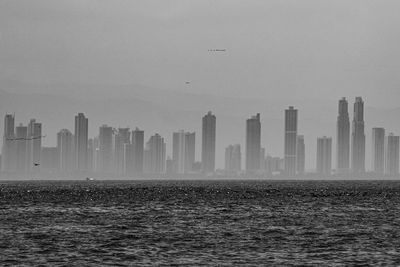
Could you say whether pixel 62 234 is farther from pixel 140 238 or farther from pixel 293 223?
pixel 293 223

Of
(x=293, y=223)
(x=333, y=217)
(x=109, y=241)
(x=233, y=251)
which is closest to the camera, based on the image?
(x=233, y=251)

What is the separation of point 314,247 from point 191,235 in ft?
44.1

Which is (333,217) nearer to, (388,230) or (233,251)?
(388,230)

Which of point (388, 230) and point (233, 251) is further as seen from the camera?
point (388, 230)

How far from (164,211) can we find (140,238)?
41.3 m

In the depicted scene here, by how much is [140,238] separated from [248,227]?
1613 centimetres

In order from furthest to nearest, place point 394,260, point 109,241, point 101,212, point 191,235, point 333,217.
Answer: point 101,212 < point 333,217 < point 191,235 < point 109,241 < point 394,260

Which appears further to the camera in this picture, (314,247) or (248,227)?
(248,227)

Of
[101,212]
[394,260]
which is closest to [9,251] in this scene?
[394,260]

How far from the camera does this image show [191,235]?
81750 mm

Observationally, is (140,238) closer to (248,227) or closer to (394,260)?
(248,227)

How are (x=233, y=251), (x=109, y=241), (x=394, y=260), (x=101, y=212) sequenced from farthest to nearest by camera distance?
(x=101, y=212), (x=109, y=241), (x=233, y=251), (x=394, y=260)

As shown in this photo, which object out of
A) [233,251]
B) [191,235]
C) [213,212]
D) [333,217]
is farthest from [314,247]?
[213,212]

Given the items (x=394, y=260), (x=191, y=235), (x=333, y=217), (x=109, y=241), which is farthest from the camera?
(x=333, y=217)
